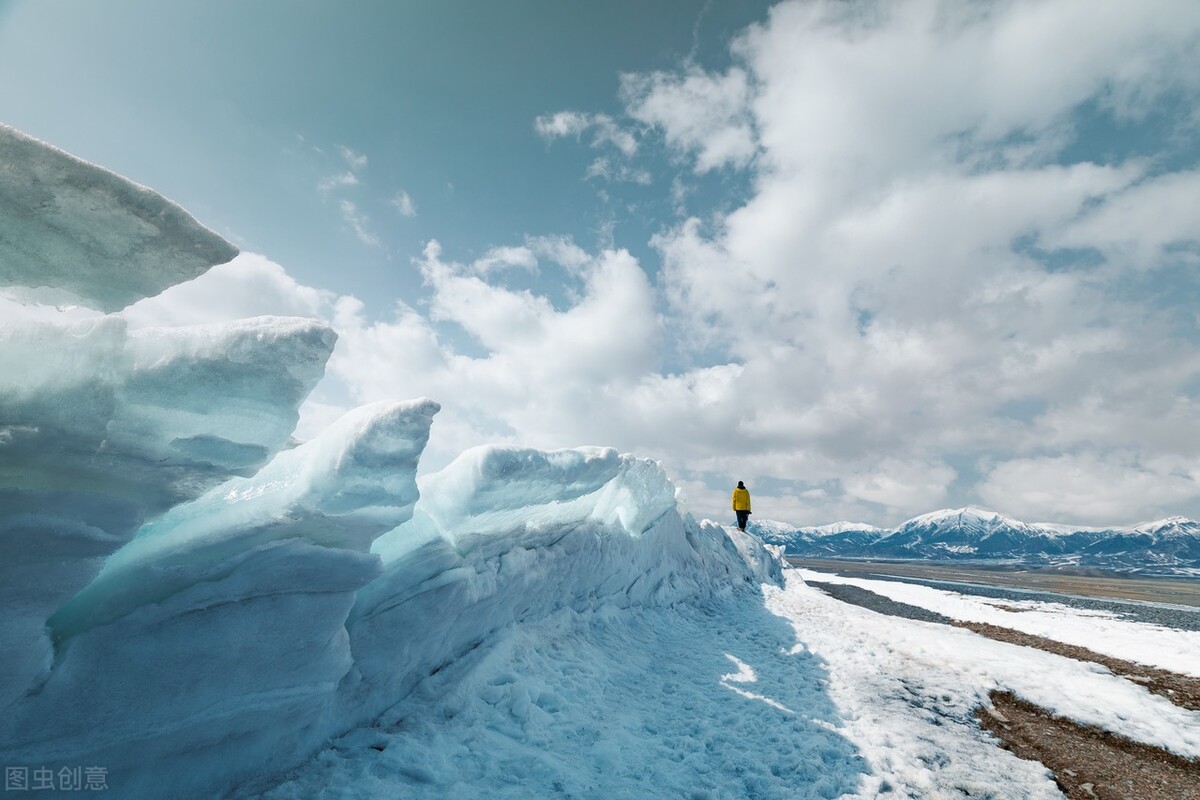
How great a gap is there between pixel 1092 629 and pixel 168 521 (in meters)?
26.0

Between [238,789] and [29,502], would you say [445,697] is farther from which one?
[29,502]

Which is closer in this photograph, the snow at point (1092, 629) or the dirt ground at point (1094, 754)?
the dirt ground at point (1094, 754)

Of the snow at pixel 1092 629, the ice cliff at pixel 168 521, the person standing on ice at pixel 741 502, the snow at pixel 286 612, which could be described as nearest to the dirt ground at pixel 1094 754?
the snow at pixel 286 612

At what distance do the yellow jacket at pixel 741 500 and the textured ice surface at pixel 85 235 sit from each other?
2519cm

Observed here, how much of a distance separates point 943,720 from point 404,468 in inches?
371

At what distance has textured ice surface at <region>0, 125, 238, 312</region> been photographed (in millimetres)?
3678

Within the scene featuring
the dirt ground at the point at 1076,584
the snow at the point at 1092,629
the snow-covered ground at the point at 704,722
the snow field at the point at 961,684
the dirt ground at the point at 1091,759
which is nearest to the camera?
the snow-covered ground at the point at 704,722

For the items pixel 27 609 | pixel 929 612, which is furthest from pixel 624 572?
pixel 929 612

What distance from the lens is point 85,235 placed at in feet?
13.4

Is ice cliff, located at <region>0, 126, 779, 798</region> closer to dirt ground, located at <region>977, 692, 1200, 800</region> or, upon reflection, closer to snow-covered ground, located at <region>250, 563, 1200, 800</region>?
snow-covered ground, located at <region>250, 563, 1200, 800</region>

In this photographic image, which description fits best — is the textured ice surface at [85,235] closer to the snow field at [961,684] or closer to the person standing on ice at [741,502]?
the snow field at [961,684]

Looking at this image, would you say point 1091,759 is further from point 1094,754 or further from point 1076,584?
point 1076,584

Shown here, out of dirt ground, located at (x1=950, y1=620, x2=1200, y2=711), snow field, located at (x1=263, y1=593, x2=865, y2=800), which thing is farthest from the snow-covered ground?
dirt ground, located at (x1=950, y1=620, x2=1200, y2=711)

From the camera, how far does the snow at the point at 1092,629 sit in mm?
13239
